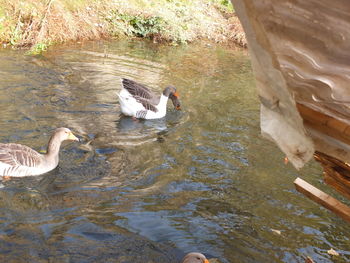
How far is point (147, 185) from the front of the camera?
7.93m

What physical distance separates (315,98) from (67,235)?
5.31m

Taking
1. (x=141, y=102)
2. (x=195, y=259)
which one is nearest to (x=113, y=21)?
(x=141, y=102)

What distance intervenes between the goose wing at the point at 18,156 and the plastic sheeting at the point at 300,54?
6726 mm

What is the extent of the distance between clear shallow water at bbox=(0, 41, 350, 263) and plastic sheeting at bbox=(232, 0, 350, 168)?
181 inches

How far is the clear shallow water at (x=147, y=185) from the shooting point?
6.16 metres

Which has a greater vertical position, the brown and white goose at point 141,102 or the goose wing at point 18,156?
the brown and white goose at point 141,102

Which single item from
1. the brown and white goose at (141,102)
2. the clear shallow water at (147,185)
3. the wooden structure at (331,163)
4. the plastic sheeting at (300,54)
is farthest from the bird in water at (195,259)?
the brown and white goose at (141,102)

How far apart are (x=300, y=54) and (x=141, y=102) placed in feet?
33.6

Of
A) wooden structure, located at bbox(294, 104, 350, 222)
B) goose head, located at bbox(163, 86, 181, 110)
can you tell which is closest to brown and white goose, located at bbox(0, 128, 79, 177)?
goose head, located at bbox(163, 86, 181, 110)

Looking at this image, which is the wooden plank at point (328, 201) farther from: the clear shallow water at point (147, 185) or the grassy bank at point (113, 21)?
the grassy bank at point (113, 21)

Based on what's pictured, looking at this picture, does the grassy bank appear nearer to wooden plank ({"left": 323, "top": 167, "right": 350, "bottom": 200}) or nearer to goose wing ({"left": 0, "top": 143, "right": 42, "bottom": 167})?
goose wing ({"left": 0, "top": 143, "right": 42, "bottom": 167})

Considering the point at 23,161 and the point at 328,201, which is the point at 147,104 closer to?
the point at 23,161

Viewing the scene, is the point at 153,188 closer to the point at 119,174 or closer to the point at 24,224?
the point at 119,174

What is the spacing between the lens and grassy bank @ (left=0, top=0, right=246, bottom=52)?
53.3ft
